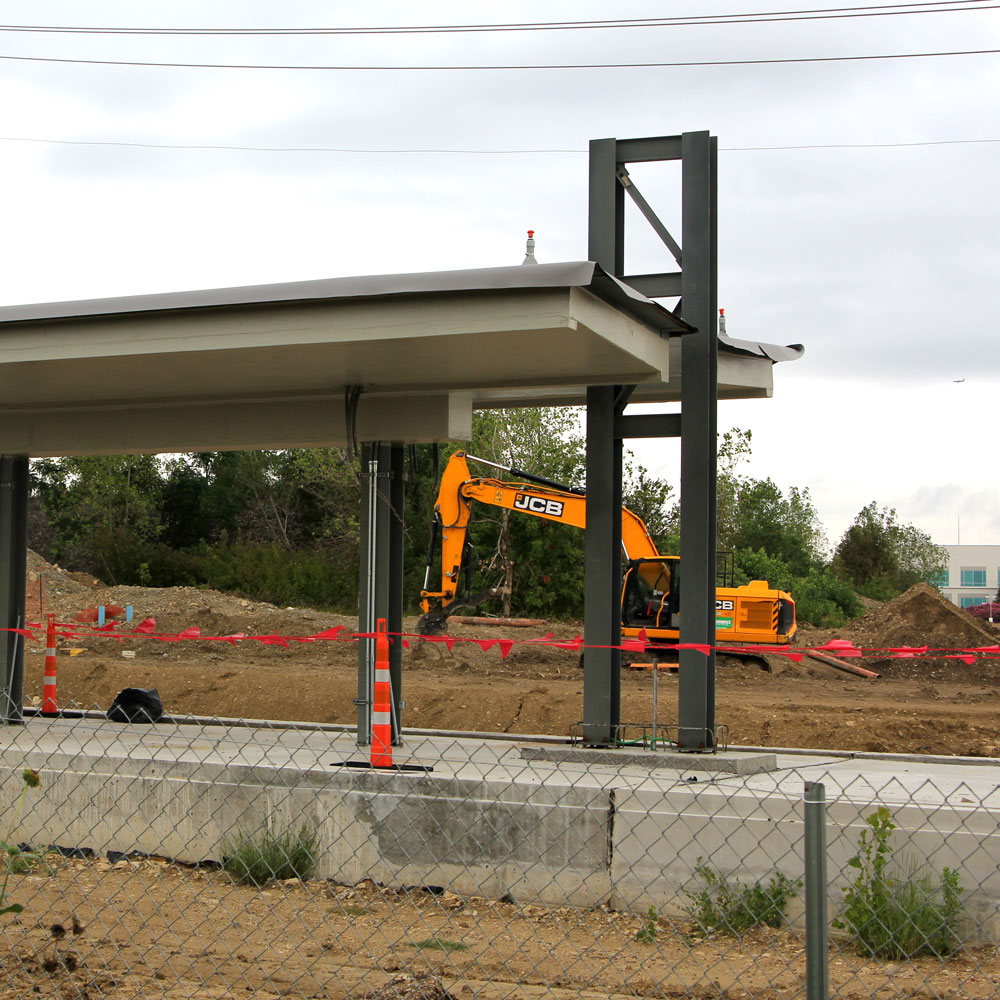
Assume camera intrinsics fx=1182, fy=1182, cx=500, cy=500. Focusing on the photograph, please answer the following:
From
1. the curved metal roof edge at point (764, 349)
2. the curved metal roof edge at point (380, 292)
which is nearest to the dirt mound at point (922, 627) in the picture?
the curved metal roof edge at point (764, 349)

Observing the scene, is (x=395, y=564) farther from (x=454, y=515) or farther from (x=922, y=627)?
(x=922, y=627)

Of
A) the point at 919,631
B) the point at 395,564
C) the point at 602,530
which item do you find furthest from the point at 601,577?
the point at 919,631

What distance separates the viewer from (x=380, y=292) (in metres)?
8.46

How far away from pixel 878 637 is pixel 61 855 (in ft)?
76.1

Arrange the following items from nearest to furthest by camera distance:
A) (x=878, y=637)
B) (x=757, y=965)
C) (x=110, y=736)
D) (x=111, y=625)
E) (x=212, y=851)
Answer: (x=757, y=965) → (x=212, y=851) → (x=110, y=736) → (x=111, y=625) → (x=878, y=637)

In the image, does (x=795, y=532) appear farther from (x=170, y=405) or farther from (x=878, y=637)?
(x=170, y=405)

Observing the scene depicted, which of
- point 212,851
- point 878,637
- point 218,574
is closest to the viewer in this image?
point 212,851

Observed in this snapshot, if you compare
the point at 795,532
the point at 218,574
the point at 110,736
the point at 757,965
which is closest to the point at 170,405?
the point at 110,736

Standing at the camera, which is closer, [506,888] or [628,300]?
[506,888]

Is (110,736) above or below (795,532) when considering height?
below

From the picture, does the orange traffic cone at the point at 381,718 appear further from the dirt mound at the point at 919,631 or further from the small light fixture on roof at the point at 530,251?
the dirt mound at the point at 919,631

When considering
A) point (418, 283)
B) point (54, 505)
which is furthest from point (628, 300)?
point (54, 505)

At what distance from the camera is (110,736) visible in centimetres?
1088

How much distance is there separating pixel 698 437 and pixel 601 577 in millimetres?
1439
